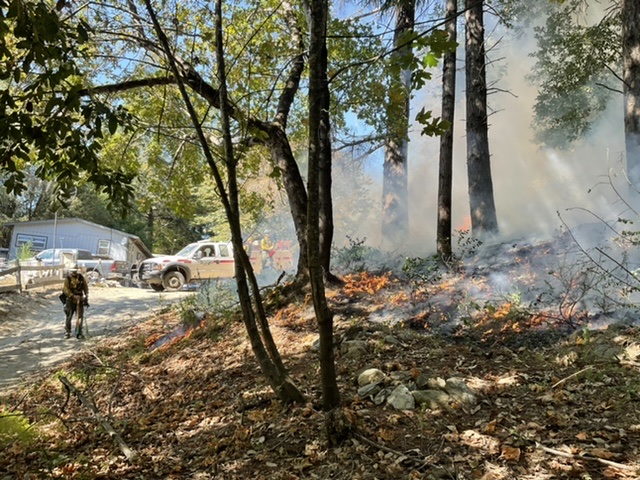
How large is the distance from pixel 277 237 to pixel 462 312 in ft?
67.6

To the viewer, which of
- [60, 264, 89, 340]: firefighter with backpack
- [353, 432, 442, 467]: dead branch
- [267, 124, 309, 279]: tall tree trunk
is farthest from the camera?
[60, 264, 89, 340]: firefighter with backpack

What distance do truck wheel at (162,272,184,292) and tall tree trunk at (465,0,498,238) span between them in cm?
1301

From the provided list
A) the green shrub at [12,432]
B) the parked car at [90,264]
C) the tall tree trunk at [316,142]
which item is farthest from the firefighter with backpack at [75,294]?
the parked car at [90,264]

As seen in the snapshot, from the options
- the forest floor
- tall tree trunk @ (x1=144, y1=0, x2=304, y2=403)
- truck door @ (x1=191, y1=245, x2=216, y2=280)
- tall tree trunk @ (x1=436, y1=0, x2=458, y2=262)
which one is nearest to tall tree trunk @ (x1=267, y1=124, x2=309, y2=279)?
the forest floor

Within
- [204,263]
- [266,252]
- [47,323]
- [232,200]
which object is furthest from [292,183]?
[204,263]

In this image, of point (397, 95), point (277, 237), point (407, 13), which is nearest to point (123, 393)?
point (397, 95)

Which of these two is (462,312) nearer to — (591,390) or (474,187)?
(591,390)

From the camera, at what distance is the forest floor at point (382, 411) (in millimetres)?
3148

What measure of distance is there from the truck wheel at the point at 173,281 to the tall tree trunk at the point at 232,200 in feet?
52.6

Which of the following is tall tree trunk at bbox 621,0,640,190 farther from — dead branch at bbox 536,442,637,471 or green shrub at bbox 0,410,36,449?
green shrub at bbox 0,410,36,449

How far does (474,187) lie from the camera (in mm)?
10430

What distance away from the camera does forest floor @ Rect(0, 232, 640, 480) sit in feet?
10.3

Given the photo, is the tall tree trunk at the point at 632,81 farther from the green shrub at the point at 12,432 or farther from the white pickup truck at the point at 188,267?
the white pickup truck at the point at 188,267

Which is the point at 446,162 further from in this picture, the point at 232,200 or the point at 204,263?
the point at 204,263
